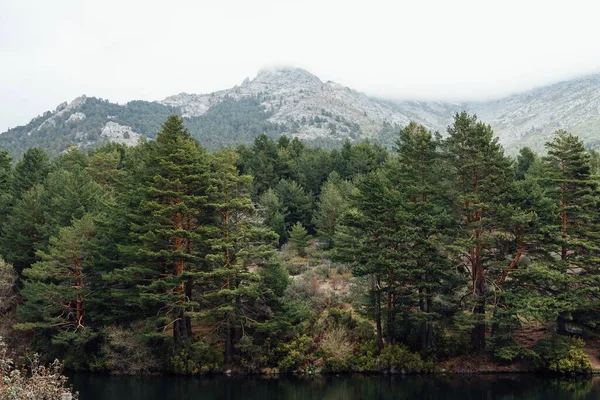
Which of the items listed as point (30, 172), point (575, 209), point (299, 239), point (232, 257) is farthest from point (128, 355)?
point (30, 172)

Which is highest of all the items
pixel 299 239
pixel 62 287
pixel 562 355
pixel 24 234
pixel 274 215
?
pixel 274 215

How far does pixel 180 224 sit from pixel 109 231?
225 inches

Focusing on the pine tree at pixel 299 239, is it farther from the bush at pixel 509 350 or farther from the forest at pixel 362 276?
the bush at pixel 509 350

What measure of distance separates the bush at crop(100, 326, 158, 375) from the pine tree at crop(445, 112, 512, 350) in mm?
21327

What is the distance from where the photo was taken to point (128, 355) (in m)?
36.1

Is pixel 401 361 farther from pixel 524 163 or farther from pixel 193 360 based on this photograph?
pixel 524 163

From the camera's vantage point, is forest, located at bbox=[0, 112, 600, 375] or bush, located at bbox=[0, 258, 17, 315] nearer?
forest, located at bbox=[0, 112, 600, 375]

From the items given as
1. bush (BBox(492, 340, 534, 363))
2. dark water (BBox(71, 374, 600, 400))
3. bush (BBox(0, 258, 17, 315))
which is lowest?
dark water (BBox(71, 374, 600, 400))

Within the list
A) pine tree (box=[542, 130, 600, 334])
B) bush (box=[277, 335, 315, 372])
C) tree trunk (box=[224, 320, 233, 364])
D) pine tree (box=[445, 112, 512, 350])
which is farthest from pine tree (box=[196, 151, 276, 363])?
pine tree (box=[542, 130, 600, 334])

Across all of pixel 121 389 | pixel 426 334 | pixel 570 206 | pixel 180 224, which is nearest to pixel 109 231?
pixel 180 224

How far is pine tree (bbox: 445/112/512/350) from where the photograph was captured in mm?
34062

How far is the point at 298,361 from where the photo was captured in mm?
35250

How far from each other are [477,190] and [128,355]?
2538 centimetres

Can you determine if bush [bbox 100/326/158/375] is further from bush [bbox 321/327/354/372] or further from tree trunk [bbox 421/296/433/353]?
tree trunk [bbox 421/296/433/353]
